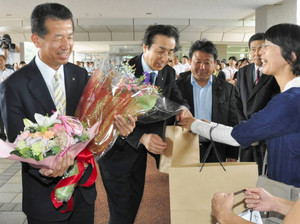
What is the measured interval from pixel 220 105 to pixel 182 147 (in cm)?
97

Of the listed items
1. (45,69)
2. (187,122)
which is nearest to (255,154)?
(187,122)

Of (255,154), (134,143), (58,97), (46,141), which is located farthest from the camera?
(255,154)

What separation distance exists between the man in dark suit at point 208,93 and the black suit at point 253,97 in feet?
1.55

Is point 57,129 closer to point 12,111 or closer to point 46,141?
point 46,141

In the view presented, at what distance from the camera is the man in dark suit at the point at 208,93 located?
2.76 meters

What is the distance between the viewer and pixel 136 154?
2.35 m

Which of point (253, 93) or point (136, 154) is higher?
point (253, 93)

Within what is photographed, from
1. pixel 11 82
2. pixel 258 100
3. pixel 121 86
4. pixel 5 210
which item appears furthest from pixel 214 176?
pixel 5 210

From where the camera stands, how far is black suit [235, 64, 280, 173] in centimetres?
321

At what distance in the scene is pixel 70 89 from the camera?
172 centimetres

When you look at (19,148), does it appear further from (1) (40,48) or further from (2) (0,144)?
(1) (40,48)

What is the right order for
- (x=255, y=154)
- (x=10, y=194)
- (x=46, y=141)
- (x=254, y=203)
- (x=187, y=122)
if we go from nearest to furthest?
(x=46, y=141), (x=254, y=203), (x=187, y=122), (x=255, y=154), (x=10, y=194)

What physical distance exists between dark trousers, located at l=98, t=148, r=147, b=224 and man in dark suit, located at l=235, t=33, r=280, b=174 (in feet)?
4.52

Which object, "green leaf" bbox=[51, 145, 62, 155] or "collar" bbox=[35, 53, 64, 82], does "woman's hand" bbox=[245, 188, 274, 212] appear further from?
"collar" bbox=[35, 53, 64, 82]
